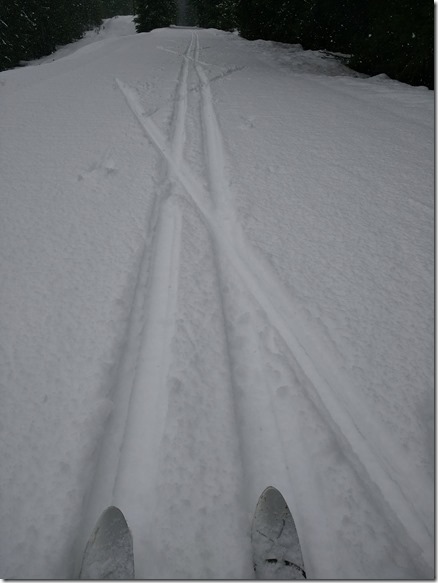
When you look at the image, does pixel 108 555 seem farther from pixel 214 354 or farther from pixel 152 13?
pixel 152 13

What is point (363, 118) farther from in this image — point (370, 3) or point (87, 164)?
point (370, 3)

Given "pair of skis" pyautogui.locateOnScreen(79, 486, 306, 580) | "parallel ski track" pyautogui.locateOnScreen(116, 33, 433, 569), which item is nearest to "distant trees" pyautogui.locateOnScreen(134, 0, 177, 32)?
"parallel ski track" pyautogui.locateOnScreen(116, 33, 433, 569)

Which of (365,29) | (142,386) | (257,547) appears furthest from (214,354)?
(365,29)

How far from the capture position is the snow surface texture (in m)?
1.18

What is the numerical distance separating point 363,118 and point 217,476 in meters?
5.32

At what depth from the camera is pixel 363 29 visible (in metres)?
8.23

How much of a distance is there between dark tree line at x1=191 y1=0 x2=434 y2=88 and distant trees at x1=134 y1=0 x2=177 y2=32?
51.8ft

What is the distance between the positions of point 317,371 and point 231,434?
1.89 ft

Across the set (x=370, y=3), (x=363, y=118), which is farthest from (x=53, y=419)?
(x=370, y=3)

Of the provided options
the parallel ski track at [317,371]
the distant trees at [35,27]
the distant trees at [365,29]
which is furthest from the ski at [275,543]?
the distant trees at [35,27]

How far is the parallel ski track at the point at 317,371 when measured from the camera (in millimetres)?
1246

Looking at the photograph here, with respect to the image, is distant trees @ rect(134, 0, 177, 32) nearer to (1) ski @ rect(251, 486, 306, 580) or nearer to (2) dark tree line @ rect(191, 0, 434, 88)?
(2) dark tree line @ rect(191, 0, 434, 88)

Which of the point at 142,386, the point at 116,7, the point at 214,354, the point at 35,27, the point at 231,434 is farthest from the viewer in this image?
the point at 116,7

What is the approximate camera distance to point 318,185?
3047 millimetres
